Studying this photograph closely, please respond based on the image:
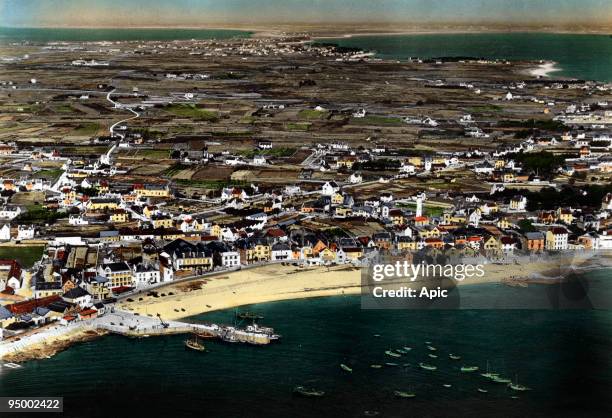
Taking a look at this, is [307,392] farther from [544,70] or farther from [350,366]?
[544,70]

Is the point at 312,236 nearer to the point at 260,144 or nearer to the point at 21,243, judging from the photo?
the point at 21,243

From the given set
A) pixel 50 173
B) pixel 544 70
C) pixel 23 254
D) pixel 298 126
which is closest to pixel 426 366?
pixel 23 254

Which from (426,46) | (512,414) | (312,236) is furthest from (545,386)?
(426,46)

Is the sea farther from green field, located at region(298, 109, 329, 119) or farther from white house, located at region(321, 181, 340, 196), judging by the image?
green field, located at region(298, 109, 329, 119)

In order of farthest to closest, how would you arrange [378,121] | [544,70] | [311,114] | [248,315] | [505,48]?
[544,70]
[505,48]
[311,114]
[378,121]
[248,315]

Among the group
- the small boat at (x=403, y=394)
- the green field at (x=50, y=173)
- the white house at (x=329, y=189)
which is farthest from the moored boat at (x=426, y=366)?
the green field at (x=50, y=173)

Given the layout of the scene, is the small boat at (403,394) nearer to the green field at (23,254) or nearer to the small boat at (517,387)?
the small boat at (517,387)

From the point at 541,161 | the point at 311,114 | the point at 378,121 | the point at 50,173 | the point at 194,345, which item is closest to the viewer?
the point at 194,345
